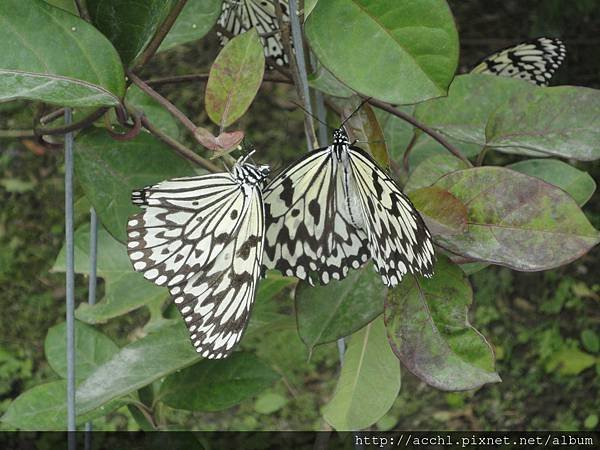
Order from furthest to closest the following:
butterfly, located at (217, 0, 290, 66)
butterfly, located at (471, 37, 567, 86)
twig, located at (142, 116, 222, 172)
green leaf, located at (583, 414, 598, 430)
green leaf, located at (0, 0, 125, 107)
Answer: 1. green leaf, located at (583, 414, 598, 430)
2. butterfly, located at (471, 37, 567, 86)
3. butterfly, located at (217, 0, 290, 66)
4. twig, located at (142, 116, 222, 172)
5. green leaf, located at (0, 0, 125, 107)

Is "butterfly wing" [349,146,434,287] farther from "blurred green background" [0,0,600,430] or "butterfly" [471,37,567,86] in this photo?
"blurred green background" [0,0,600,430]

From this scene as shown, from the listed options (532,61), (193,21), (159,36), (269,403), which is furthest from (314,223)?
(269,403)

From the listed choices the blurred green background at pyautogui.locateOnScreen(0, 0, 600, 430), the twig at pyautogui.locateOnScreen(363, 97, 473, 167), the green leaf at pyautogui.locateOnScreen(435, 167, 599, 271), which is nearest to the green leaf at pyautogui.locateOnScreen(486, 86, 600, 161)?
the twig at pyautogui.locateOnScreen(363, 97, 473, 167)

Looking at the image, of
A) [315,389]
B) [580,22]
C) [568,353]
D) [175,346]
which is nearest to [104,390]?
[175,346]

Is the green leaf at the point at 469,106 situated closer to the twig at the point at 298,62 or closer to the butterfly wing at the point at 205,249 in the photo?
the twig at the point at 298,62

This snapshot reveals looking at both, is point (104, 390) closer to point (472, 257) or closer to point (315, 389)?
point (472, 257)

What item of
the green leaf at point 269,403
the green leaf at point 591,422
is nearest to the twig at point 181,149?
the green leaf at point 269,403
